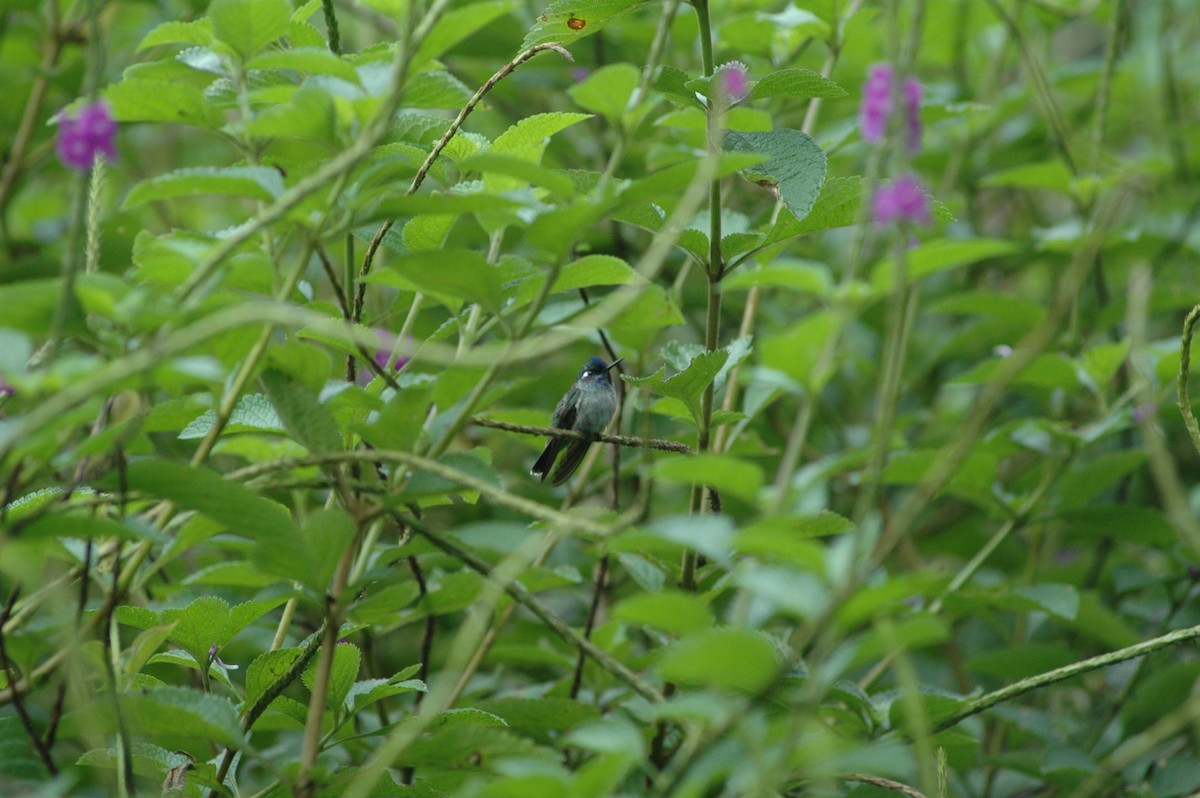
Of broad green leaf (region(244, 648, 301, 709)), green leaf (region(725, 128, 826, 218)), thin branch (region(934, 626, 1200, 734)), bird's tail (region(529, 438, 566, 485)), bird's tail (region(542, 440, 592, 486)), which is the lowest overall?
bird's tail (region(529, 438, 566, 485))

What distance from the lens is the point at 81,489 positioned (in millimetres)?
1547

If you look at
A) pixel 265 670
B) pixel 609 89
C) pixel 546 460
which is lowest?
pixel 546 460

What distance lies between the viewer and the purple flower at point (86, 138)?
1184 mm

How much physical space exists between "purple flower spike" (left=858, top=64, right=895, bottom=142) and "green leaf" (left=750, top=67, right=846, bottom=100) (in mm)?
528

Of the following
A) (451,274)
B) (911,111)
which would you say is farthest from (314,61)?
(911,111)

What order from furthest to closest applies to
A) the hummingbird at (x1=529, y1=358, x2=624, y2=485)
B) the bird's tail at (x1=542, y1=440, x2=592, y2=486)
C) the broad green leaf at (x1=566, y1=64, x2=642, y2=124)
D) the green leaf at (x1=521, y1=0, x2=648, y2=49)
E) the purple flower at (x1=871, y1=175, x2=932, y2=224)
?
1. the hummingbird at (x1=529, y1=358, x2=624, y2=485)
2. the bird's tail at (x1=542, y1=440, x2=592, y2=486)
3. the green leaf at (x1=521, y1=0, x2=648, y2=49)
4. the broad green leaf at (x1=566, y1=64, x2=642, y2=124)
5. the purple flower at (x1=871, y1=175, x2=932, y2=224)

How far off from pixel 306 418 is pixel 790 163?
82 centimetres

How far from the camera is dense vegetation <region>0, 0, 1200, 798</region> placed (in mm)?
1115

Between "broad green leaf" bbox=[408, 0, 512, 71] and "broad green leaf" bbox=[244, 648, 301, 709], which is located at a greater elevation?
"broad green leaf" bbox=[408, 0, 512, 71]

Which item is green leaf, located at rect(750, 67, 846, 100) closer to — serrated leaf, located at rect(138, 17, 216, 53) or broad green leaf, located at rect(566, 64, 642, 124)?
broad green leaf, located at rect(566, 64, 642, 124)

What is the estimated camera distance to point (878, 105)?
122 centimetres

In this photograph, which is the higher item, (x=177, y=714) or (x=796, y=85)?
(x=796, y=85)

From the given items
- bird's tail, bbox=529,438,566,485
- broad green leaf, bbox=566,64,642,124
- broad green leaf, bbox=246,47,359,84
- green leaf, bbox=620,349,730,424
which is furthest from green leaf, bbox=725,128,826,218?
bird's tail, bbox=529,438,566,485

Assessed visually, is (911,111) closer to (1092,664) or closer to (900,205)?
(900,205)
